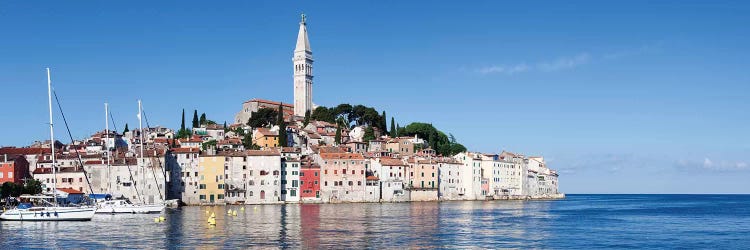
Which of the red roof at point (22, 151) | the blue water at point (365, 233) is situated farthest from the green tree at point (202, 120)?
the blue water at point (365, 233)

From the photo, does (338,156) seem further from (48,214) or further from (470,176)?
(48,214)

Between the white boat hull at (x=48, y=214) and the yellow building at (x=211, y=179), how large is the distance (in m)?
33.7

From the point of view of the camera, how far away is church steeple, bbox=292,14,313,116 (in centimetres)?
14700

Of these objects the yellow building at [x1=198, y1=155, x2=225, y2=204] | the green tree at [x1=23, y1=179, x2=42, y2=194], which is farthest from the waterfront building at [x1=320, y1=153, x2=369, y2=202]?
the green tree at [x1=23, y1=179, x2=42, y2=194]

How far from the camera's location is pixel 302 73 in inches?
5807

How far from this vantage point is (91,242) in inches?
1619

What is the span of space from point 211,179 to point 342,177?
1610 centimetres

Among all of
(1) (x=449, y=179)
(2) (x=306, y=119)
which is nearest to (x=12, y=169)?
(2) (x=306, y=119)

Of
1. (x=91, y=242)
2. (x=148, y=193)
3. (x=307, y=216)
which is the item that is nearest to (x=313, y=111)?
(x=148, y=193)

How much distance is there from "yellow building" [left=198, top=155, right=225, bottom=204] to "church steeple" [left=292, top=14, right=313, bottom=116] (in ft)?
178

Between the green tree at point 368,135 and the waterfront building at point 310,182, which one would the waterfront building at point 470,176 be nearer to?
the green tree at point 368,135

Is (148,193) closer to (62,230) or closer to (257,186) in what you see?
(257,186)

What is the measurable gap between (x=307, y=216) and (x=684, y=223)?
1201 inches

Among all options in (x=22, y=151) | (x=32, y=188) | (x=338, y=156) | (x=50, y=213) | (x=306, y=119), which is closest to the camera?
(x=50, y=213)
